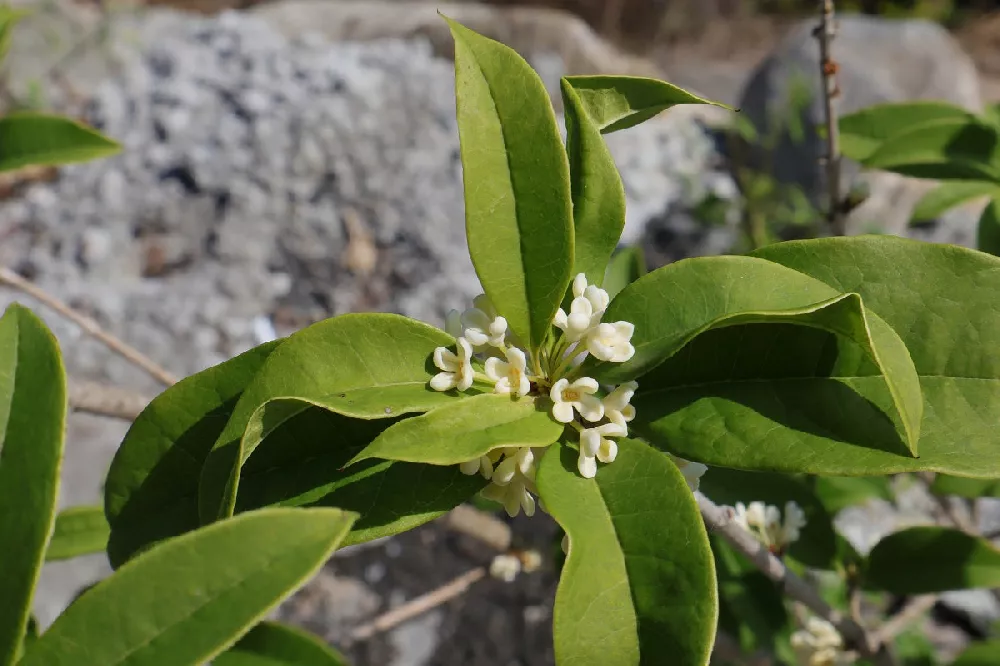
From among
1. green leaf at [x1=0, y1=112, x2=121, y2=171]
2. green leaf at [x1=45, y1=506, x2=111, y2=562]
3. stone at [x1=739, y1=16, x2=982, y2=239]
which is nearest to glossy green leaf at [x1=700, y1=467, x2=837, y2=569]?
green leaf at [x1=45, y1=506, x2=111, y2=562]

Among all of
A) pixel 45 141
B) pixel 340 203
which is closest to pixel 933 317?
pixel 45 141

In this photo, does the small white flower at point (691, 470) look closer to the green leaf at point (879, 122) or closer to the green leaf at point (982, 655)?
the green leaf at point (879, 122)

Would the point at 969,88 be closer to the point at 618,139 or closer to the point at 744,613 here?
the point at 618,139

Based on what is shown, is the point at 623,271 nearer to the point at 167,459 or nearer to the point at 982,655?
the point at 167,459

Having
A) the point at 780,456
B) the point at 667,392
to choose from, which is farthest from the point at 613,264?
the point at 780,456

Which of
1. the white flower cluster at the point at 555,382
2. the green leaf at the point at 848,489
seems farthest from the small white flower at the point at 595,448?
the green leaf at the point at 848,489

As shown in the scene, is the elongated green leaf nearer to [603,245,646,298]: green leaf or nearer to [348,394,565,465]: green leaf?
[348,394,565,465]: green leaf
